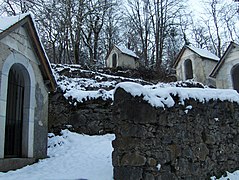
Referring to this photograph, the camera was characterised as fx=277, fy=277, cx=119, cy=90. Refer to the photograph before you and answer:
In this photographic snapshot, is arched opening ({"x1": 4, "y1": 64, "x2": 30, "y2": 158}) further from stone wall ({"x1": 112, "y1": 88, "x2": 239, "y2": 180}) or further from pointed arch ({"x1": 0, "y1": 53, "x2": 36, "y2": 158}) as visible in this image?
stone wall ({"x1": 112, "y1": 88, "x2": 239, "y2": 180})

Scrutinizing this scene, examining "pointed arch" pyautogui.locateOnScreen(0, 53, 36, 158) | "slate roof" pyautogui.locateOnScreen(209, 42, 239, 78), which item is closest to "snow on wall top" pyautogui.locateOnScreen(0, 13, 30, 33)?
"pointed arch" pyautogui.locateOnScreen(0, 53, 36, 158)

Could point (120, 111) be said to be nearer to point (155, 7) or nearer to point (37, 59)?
point (37, 59)

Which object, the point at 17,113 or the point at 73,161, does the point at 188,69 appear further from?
the point at 17,113

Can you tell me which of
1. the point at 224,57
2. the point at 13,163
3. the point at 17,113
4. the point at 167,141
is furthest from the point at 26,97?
the point at 224,57

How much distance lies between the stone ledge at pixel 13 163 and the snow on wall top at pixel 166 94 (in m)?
3.47

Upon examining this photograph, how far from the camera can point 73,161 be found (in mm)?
7527

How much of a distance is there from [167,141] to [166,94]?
0.92 m

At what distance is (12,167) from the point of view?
6785mm

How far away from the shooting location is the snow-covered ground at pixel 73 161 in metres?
6.01

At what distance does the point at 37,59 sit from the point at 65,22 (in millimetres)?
4039

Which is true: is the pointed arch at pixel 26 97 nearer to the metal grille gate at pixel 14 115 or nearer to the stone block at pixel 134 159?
the metal grille gate at pixel 14 115

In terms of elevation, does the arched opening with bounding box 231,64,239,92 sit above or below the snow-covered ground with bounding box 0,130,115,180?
above

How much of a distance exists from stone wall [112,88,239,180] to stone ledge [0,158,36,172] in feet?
9.95

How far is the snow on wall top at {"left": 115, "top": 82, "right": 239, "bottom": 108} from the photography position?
16.9 feet
